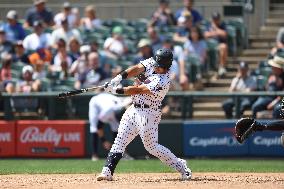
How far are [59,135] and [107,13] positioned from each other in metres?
5.62

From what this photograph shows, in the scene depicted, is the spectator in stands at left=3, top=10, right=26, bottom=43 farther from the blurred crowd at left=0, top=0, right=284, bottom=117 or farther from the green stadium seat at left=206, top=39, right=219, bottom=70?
the green stadium seat at left=206, top=39, right=219, bottom=70

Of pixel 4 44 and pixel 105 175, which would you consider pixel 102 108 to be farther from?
pixel 105 175

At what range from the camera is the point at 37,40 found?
20078mm

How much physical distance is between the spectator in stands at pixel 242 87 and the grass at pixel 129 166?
3.38 ft

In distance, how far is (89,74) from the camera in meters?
18.0

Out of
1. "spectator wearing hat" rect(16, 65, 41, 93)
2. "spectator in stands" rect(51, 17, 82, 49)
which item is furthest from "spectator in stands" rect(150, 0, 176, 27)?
"spectator wearing hat" rect(16, 65, 41, 93)

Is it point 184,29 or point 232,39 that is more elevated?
point 184,29

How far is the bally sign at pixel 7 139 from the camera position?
1783 centimetres

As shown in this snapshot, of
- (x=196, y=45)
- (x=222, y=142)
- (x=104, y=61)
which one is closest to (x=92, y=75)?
(x=104, y=61)

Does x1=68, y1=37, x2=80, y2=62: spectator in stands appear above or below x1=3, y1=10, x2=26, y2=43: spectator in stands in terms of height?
below

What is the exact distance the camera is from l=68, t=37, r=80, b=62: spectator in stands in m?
19.2

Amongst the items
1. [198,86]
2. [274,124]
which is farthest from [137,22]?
[274,124]

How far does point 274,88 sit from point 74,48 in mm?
4968

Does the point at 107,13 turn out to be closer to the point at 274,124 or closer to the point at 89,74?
Result: the point at 89,74
